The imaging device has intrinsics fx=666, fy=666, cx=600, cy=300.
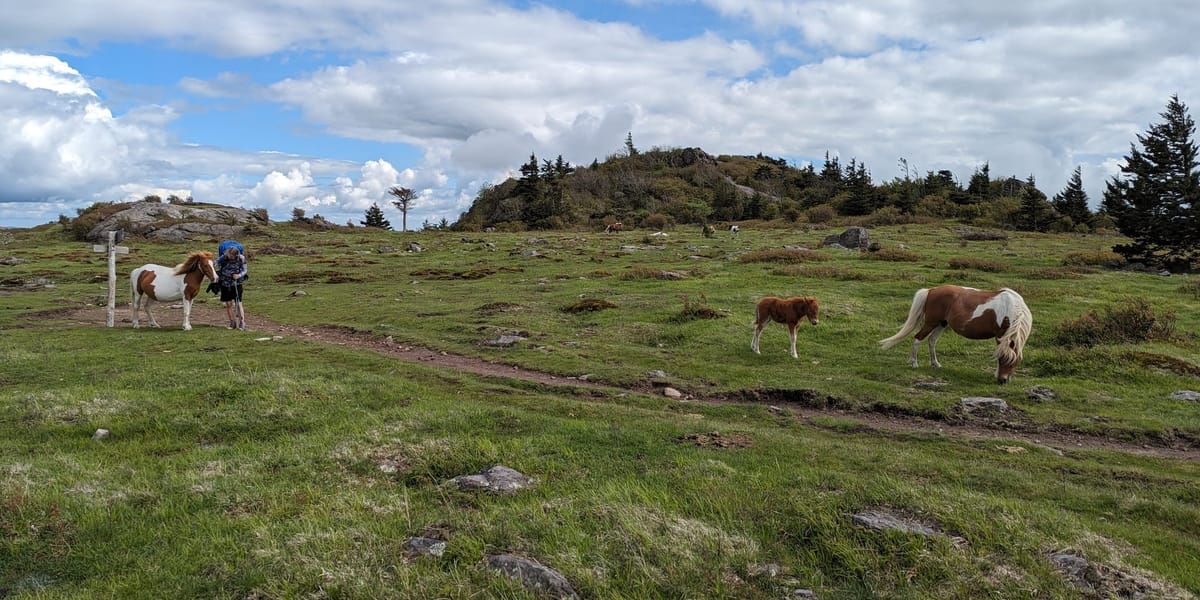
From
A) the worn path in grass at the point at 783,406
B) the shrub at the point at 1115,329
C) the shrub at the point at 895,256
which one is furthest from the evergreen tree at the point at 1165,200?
the worn path in grass at the point at 783,406

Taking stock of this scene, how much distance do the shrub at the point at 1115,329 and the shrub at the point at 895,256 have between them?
1781 cm

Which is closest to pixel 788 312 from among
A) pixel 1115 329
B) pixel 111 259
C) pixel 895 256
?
pixel 1115 329

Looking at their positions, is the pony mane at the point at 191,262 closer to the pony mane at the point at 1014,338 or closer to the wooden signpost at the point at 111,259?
the wooden signpost at the point at 111,259

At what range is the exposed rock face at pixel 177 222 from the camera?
57875 millimetres

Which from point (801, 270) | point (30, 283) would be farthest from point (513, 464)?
point (30, 283)

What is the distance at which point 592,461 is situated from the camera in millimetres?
8242

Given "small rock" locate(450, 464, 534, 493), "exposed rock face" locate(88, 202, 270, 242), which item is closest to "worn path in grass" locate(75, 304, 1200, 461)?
"small rock" locate(450, 464, 534, 493)

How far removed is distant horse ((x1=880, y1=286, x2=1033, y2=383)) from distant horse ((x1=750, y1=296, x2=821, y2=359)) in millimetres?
1845

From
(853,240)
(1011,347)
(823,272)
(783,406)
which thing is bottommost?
(783,406)

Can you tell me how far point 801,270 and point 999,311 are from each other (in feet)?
50.3

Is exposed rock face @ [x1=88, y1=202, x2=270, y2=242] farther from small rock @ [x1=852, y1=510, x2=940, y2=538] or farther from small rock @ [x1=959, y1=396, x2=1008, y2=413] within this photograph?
small rock @ [x1=852, y1=510, x2=940, y2=538]

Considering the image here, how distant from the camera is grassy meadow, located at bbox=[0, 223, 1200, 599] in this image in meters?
5.48

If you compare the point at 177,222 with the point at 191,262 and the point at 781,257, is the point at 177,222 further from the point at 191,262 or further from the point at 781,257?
the point at 781,257

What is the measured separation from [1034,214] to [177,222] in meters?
81.5
